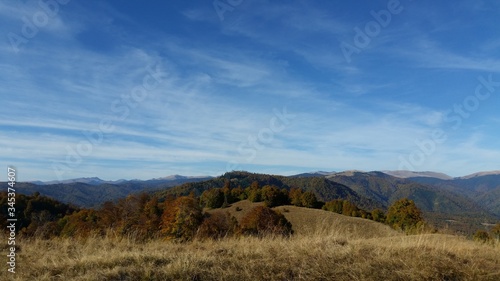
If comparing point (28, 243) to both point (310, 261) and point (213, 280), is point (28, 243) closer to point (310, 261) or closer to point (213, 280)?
point (213, 280)

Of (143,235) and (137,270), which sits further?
(143,235)

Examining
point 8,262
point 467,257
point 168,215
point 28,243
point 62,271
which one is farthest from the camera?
point 168,215

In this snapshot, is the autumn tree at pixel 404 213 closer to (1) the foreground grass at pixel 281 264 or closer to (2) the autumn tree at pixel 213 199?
(2) the autumn tree at pixel 213 199

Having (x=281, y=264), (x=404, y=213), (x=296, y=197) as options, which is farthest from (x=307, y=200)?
(x=281, y=264)

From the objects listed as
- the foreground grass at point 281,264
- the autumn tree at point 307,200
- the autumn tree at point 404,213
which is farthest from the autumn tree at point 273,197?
the foreground grass at point 281,264

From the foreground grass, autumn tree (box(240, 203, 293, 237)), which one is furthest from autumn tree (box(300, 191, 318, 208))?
the foreground grass

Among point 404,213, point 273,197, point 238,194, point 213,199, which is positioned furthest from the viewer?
point 238,194

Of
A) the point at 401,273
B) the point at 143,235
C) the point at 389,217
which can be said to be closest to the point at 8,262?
the point at 143,235

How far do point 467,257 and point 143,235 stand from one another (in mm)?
8205

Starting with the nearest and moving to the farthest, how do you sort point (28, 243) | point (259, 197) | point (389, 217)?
point (28, 243) < point (389, 217) < point (259, 197)

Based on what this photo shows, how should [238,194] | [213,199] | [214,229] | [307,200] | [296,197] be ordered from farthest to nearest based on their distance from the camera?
[238,194] → [213,199] → [296,197] → [307,200] → [214,229]

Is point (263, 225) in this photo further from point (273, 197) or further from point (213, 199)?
point (213, 199)

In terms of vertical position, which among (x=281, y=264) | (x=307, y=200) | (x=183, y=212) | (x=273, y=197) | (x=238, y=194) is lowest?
(x=307, y=200)

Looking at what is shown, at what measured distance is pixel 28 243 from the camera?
8.41 metres
